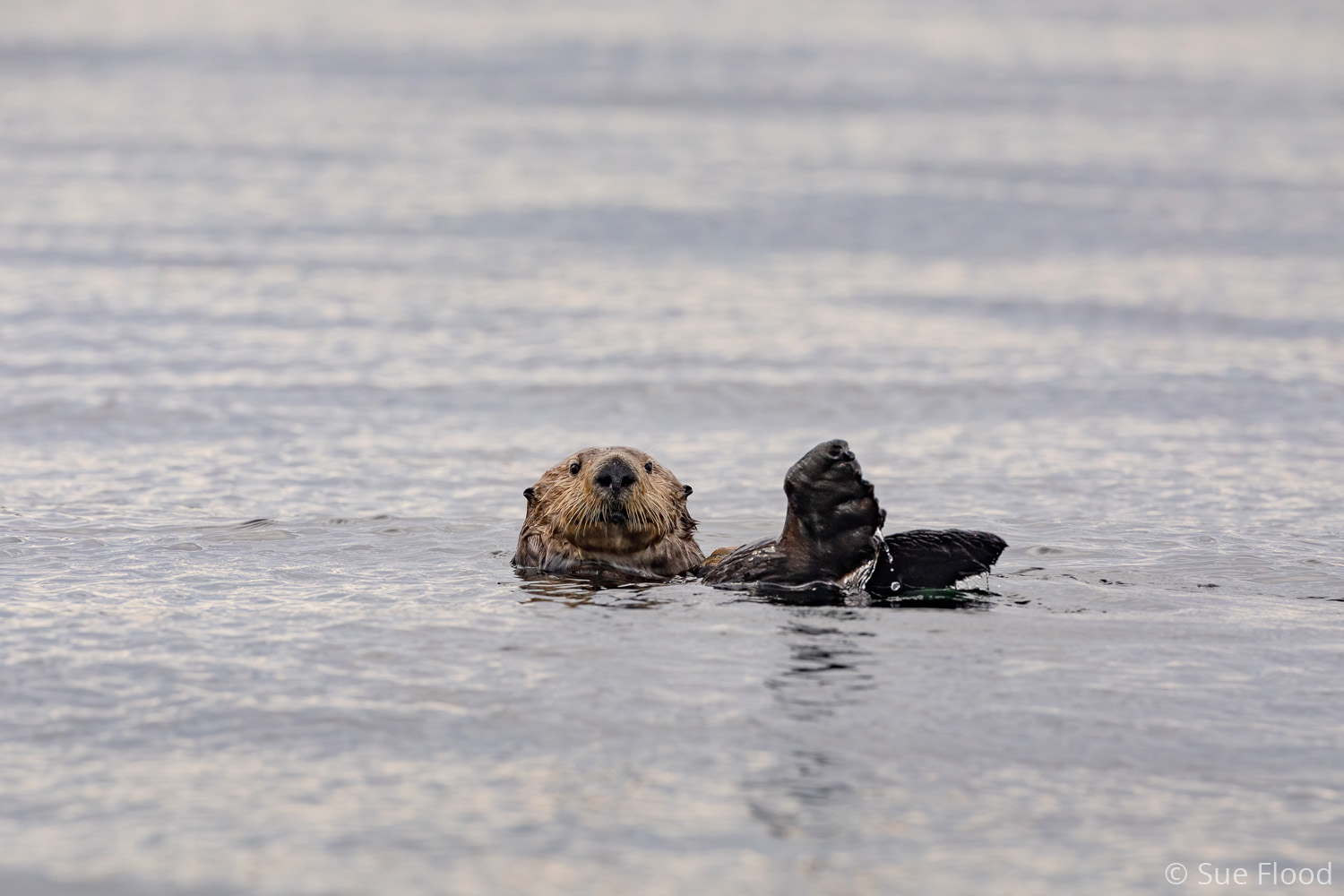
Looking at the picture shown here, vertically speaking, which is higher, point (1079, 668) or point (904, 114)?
point (904, 114)

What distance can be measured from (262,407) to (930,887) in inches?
269

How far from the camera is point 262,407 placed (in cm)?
949

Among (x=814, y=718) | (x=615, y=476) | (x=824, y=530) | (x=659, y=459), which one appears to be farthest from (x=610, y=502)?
(x=659, y=459)

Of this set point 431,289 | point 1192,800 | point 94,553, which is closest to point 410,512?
point 94,553

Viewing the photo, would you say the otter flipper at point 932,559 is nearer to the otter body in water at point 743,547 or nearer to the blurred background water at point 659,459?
the otter body in water at point 743,547

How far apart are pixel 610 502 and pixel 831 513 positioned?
93cm

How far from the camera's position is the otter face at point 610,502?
6125mm

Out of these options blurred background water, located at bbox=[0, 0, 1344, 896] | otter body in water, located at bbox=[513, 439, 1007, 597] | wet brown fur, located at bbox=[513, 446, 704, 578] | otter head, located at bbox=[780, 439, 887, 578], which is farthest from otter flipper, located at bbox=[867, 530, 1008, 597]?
wet brown fur, located at bbox=[513, 446, 704, 578]

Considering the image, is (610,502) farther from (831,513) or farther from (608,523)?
(831,513)

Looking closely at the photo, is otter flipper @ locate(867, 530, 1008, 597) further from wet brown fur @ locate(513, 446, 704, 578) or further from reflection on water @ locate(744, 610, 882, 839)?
wet brown fur @ locate(513, 446, 704, 578)

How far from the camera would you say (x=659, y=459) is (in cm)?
893

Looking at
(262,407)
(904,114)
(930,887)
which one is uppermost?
(904,114)

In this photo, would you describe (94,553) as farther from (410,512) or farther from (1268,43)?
(1268,43)

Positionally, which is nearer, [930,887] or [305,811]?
[930,887]
